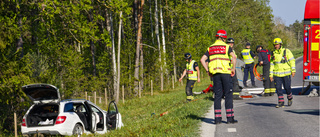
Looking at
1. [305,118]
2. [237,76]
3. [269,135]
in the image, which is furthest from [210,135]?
[237,76]

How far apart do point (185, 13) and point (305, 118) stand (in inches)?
890

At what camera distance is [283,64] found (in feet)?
42.3

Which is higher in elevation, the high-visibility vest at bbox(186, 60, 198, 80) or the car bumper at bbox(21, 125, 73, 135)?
the high-visibility vest at bbox(186, 60, 198, 80)

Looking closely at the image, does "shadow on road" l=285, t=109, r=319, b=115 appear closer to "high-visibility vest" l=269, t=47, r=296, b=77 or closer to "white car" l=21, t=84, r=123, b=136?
"high-visibility vest" l=269, t=47, r=296, b=77

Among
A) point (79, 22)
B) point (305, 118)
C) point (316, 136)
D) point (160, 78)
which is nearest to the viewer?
point (316, 136)

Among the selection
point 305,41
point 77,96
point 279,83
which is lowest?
point 77,96

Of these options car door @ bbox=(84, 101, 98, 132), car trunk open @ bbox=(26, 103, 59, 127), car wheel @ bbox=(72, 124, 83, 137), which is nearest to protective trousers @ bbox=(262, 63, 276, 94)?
car door @ bbox=(84, 101, 98, 132)

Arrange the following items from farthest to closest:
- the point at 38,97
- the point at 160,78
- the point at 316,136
Answer: the point at 160,78 < the point at 38,97 < the point at 316,136

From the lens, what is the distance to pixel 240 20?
56781 mm

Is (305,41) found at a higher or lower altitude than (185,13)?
lower

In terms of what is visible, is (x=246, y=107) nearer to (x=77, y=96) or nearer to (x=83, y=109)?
(x=83, y=109)

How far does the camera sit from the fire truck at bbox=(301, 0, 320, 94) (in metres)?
14.9

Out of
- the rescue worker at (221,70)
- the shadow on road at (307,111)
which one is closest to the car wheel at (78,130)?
the rescue worker at (221,70)

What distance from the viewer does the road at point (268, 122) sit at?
324 inches
